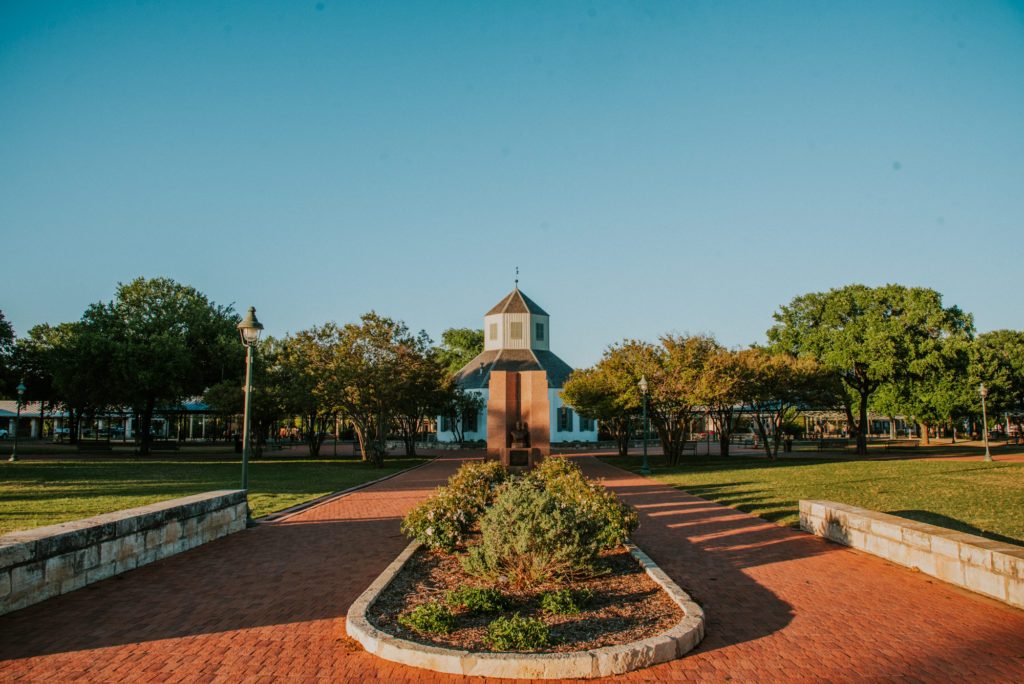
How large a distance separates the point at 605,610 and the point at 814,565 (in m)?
4.14

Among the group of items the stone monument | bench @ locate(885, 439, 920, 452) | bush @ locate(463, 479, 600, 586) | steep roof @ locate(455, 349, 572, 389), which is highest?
steep roof @ locate(455, 349, 572, 389)

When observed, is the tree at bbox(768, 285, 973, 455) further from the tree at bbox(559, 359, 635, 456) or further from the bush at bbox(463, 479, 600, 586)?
the bush at bbox(463, 479, 600, 586)

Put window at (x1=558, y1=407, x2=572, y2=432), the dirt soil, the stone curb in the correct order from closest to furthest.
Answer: the stone curb < the dirt soil < window at (x1=558, y1=407, x2=572, y2=432)

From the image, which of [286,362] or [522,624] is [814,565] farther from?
[286,362]

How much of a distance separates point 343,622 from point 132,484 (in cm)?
1511

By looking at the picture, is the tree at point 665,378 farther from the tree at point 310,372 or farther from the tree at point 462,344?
the tree at point 462,344

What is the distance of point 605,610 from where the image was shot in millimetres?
6250

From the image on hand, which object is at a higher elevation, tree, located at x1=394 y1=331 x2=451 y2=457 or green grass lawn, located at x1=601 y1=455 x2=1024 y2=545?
tree, located at x1=394 y1=331 x2=451 y2=457

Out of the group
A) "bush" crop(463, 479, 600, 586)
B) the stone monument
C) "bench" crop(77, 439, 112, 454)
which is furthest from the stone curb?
"bench" crop(77, 439, 112, 454)

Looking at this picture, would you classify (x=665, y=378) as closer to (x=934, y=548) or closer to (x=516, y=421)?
(x=516, y=421)

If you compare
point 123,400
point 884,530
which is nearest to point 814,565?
point 884,530

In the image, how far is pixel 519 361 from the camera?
162 feet

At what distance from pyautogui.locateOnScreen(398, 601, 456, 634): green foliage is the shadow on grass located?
8.53m

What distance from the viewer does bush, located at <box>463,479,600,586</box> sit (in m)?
7.11
